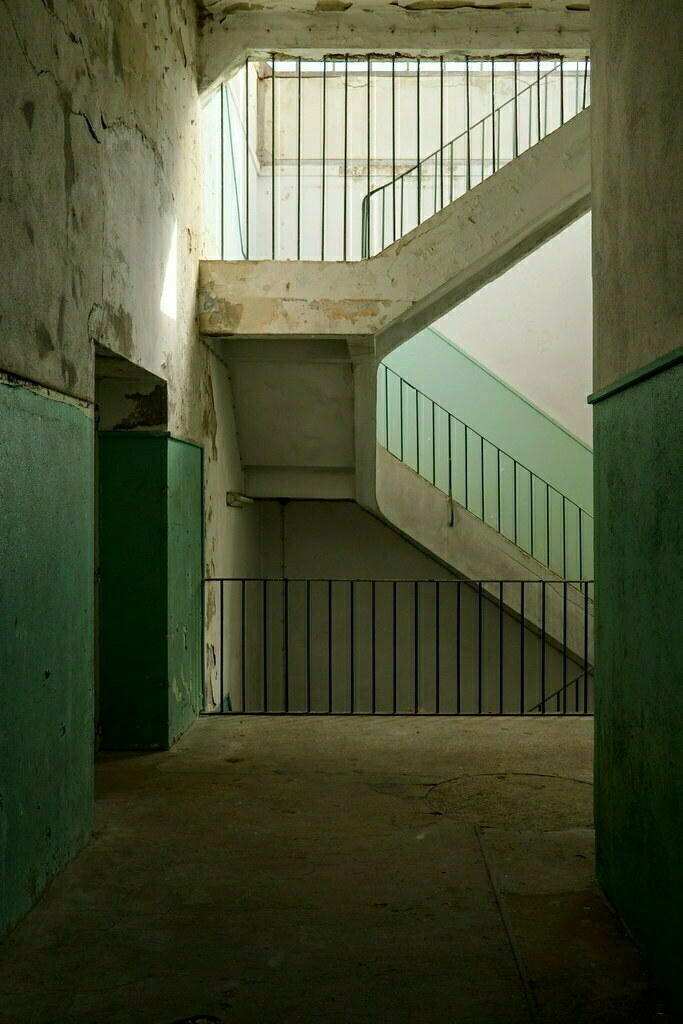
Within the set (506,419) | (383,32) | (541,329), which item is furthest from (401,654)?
(383,32)

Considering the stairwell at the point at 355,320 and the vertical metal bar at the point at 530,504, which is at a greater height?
the stairwell at the point at 355,320

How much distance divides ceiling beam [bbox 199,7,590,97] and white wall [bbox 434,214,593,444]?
4.77 meters

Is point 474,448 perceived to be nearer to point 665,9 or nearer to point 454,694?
point 454,694

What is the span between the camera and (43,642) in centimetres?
450

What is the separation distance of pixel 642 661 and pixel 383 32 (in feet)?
21.4

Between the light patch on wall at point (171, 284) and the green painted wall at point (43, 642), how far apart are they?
7.02 ft

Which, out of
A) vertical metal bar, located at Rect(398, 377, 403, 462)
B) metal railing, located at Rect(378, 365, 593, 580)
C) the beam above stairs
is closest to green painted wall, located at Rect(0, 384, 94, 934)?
the beam above stairs

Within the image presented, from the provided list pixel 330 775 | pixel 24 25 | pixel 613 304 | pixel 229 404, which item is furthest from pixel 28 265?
pixel 229 404

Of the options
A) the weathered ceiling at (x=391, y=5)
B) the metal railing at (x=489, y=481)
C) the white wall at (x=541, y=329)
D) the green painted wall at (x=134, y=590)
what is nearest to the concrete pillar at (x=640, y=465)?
the green painted wall at (x=134, y=590)

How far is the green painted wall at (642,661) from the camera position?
340 cm

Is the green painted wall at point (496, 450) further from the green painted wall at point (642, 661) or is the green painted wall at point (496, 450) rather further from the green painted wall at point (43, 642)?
the green painted wall at point (642, 661)

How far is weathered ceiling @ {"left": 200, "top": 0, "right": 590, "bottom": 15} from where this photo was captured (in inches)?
323

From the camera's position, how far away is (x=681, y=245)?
11.0 ft

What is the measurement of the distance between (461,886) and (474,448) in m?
8.71
